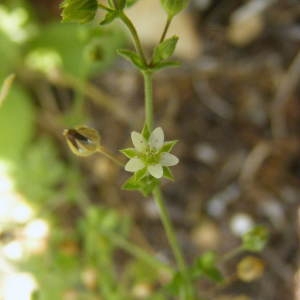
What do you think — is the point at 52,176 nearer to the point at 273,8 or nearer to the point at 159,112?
the point at 159,112

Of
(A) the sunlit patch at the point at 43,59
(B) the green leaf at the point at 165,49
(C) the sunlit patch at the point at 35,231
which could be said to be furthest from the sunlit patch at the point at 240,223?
(B) the green leaf at the point at 165,49

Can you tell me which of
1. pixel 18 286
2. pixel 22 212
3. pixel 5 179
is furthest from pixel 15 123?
pixel 18 286

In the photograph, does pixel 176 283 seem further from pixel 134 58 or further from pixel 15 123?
pixel 15 123

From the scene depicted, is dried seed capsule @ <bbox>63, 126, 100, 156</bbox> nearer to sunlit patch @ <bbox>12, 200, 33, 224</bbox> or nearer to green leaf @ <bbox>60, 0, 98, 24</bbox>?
green leaf @ <bbox>60, 0, 98, 24</bbox>

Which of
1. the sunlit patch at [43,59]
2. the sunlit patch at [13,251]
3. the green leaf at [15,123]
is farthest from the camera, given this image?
the sunlit patch at [43,59]

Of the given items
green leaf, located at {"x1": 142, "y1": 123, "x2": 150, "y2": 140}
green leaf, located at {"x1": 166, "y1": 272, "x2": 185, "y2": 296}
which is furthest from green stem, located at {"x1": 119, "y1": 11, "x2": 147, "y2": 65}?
green leaf, located at {"x1": 166, "y1": 272, "x2": 185, "y2": 296}

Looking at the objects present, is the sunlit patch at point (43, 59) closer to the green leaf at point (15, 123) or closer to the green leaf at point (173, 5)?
the green leaf at point (15, 123)

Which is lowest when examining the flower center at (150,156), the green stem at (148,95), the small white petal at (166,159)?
the flower center at (150,156)
